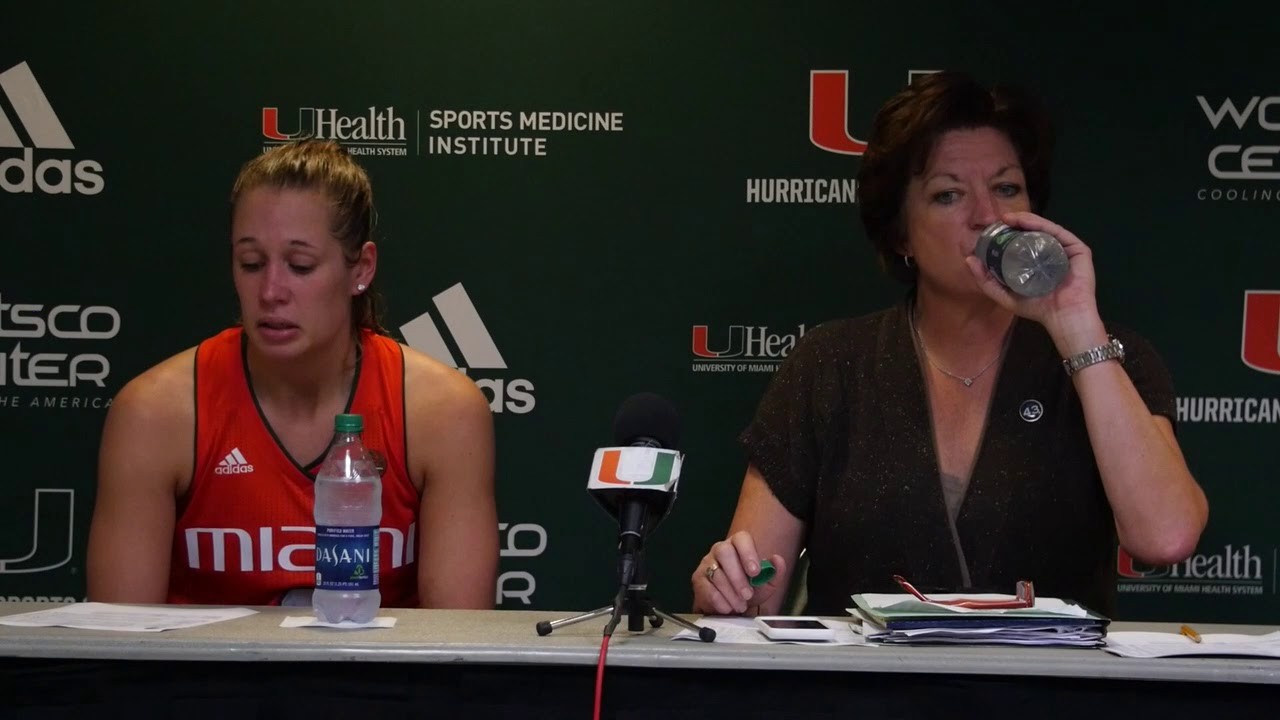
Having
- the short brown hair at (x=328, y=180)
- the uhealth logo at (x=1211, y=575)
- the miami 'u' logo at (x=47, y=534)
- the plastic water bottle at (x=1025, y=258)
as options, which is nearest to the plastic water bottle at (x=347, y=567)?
the short brown hair at (x=328, y=180)

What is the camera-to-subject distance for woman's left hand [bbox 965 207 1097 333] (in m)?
1.83

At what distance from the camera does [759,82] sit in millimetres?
2904

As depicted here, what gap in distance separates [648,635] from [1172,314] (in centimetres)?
192

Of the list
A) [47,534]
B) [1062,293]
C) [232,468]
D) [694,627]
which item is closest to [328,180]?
[232,468]

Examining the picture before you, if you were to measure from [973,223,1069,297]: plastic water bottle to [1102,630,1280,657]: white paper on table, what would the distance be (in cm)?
57

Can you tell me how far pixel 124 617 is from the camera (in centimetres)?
152

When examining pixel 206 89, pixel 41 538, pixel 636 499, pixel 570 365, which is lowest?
pixel 41 538

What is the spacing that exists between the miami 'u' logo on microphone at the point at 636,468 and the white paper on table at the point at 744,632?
187 mm

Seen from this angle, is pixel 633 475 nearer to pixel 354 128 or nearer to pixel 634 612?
pixel 634 612

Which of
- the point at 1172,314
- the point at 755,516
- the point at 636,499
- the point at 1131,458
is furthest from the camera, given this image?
the point at 1172,314

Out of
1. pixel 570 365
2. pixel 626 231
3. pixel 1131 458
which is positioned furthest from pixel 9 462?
pixel 1131 458

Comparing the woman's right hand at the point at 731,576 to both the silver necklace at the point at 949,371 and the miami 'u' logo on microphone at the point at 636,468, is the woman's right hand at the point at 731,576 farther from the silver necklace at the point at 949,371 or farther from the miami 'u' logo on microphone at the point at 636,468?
the silver necklace at the point at 949,371

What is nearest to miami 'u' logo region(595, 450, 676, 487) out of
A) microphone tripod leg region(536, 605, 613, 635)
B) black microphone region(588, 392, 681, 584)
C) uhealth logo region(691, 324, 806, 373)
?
black microphone region(588, 392, 681, 584)

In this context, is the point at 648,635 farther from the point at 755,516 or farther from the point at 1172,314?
the point at 1172,314
